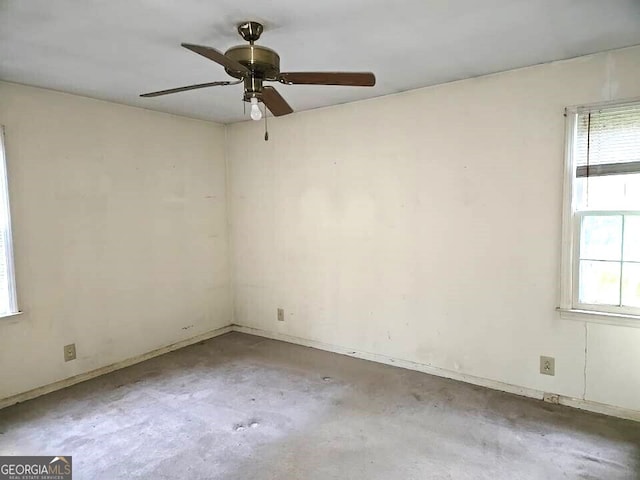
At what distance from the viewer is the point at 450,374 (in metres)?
3.26

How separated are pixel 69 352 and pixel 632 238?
4171mm

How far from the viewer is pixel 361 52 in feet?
8.10

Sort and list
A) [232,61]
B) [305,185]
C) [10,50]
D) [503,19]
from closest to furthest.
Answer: [232,61], [503,19], [10,50], [305,185]

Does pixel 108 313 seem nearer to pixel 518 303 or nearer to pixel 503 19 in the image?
pixel 518 303

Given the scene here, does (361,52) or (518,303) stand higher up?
(361,52)

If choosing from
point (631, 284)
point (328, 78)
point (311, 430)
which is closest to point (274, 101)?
point (328, 78)

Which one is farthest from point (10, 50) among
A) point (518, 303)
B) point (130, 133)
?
point (518, 303)

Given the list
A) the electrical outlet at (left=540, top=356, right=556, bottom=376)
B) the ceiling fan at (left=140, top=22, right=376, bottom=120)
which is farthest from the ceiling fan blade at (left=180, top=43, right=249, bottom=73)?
the electrical outlet at (left=540, top=356, right=556, bottom=376)

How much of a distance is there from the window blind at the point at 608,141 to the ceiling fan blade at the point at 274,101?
1.94 meters

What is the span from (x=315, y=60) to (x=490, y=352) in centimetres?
244

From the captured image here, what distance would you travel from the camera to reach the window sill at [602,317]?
2549 millimetres

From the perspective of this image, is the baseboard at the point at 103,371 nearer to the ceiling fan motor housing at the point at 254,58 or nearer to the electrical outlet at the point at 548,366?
the ceiling fan motor housing at the point at 254,58

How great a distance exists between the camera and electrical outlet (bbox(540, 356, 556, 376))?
2.81 metres

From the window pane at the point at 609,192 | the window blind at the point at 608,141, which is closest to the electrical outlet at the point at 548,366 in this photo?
the window pane at the point at 609,192
